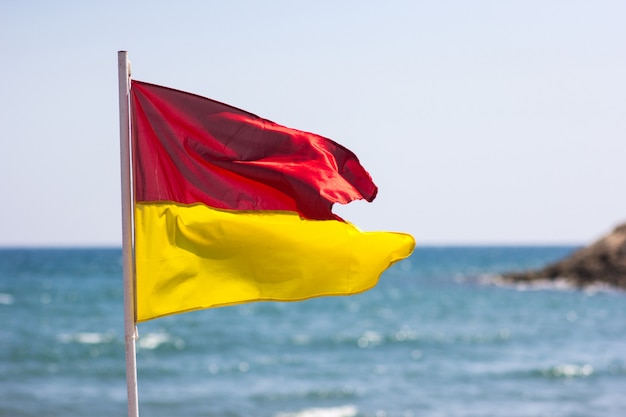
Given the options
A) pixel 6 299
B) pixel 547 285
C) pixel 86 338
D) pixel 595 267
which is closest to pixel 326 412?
pixel 86 338

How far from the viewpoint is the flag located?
5949 mm

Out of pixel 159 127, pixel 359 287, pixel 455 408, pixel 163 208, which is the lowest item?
pixel 455 408

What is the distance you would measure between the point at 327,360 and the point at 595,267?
1362 inches

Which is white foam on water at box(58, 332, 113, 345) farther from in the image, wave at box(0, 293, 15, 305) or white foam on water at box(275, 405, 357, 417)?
wave at box(0, 293, 15, 305)

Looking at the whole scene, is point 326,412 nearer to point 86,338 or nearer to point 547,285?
point 86,338

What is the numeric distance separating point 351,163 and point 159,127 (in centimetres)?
119

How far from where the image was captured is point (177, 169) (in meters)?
6.04

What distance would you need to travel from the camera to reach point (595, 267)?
55.8 m

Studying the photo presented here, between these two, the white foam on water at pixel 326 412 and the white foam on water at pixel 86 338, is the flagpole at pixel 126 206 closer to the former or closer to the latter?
the white foam on water at pixel 326 412

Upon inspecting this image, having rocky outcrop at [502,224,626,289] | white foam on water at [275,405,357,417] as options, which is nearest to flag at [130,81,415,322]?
white foam on water at [275,405,357,417]

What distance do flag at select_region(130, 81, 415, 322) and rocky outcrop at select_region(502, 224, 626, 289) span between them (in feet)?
158

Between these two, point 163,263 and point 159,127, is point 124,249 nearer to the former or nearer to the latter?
point 163,263

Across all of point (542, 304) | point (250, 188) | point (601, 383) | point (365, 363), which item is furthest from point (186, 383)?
point (542, 304)

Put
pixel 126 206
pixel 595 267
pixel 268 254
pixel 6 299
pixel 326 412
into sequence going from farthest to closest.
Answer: pixel 595 267 → pixel 6 299 → pixel 326 412 → pixel 268 254 → pixel 126 206
